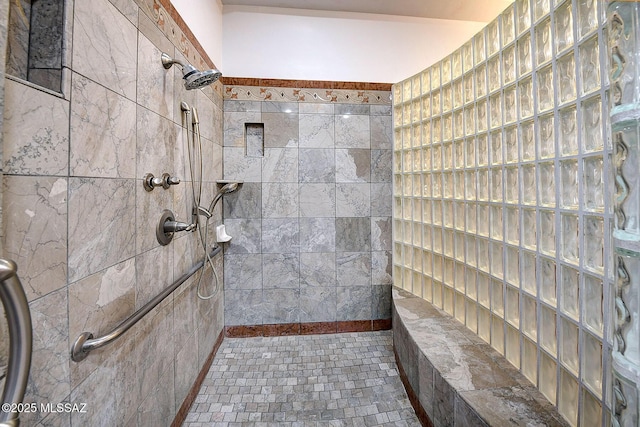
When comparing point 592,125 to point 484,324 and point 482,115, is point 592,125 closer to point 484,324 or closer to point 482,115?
point 482,115

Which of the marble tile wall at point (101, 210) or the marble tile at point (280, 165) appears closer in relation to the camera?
the marble tile wall at point (101, 210)

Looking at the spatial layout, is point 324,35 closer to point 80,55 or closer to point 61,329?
point 80,55

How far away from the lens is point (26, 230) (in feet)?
2.08

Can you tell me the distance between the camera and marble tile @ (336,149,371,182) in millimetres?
2232

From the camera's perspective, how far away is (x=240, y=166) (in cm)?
217

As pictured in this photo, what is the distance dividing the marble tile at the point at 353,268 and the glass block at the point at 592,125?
1.56 metres

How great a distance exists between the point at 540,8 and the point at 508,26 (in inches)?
6.6

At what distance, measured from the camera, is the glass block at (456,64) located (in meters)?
1.59

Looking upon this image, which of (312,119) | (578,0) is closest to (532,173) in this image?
(578,0)

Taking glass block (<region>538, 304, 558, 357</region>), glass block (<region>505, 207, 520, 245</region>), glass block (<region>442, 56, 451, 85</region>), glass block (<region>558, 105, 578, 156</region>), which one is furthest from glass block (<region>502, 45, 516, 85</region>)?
glass block (<region>538, 304, 558, 357</region>)

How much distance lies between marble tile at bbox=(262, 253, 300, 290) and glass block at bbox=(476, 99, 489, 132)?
1.50 metres

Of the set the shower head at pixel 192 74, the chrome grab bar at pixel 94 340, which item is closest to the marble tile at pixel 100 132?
the shower head at pixel 192 74

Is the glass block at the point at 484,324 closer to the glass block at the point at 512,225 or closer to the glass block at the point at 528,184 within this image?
the glass block at the point at 512,225

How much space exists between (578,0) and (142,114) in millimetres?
1569
